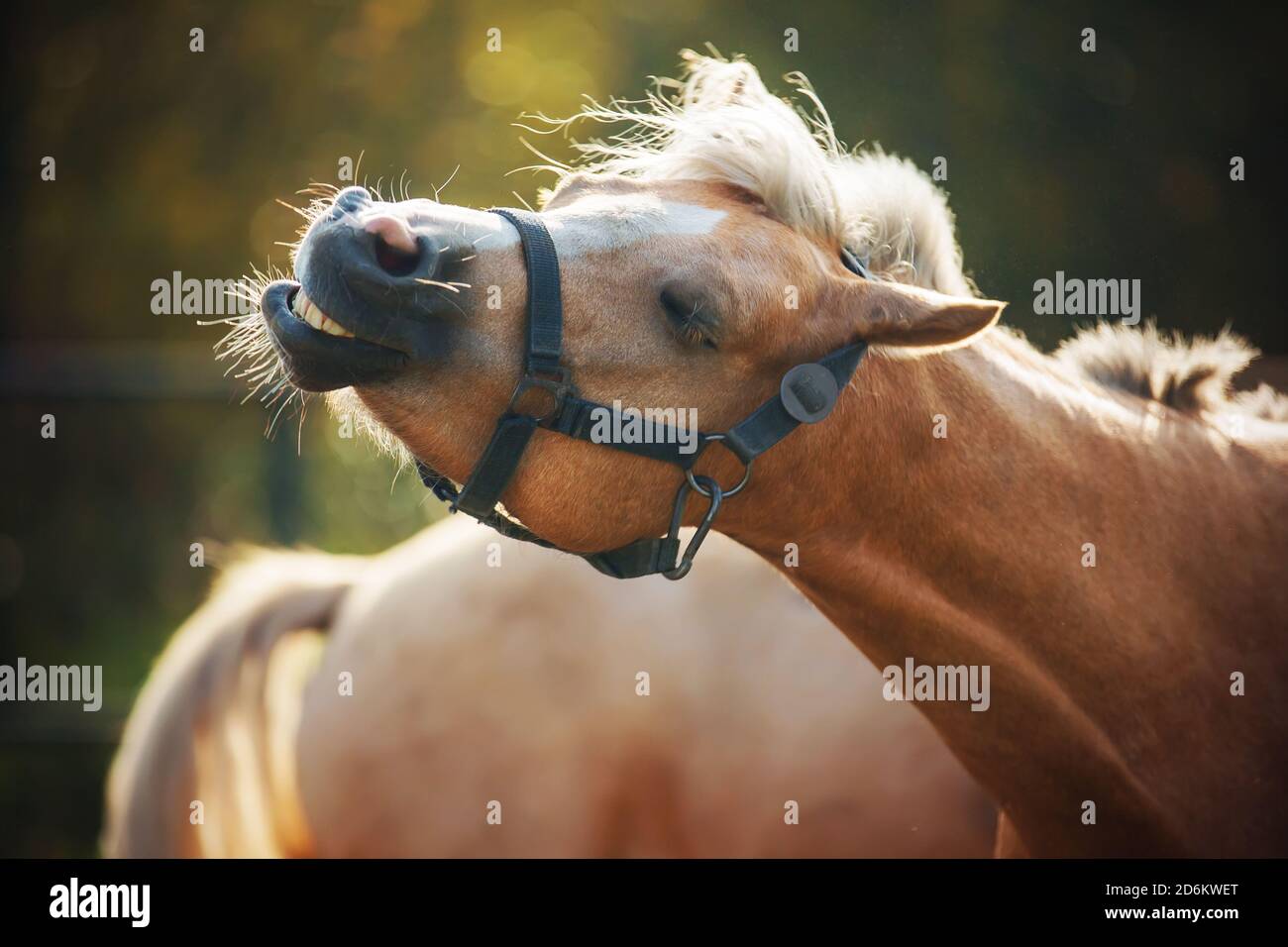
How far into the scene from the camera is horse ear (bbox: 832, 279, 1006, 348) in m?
1.89

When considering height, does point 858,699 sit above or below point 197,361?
below

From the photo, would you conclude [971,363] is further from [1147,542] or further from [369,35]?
[369,35]

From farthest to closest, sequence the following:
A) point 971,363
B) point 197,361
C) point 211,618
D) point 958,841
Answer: point 197,361 → point 211,618 → point 958,841 → point 971,363

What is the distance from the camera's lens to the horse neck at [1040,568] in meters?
2.11

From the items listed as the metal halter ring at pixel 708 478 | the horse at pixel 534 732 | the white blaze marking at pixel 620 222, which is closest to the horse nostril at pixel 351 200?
the white blaze marking at pixel 620 222

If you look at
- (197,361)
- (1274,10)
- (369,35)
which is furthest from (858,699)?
(369,35)

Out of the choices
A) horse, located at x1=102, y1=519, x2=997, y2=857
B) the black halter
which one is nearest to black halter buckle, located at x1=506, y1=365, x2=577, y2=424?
the black halter

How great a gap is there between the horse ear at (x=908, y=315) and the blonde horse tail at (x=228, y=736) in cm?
223

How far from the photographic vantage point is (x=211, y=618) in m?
3.63

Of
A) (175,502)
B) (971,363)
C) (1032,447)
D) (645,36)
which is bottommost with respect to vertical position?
(1032,447)

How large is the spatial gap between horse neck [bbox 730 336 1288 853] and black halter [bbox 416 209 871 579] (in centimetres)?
9

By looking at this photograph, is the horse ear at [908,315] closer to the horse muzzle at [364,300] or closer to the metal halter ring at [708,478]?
the metal halter ring at [708,478]

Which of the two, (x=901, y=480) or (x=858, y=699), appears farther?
(x=858, y=699)
